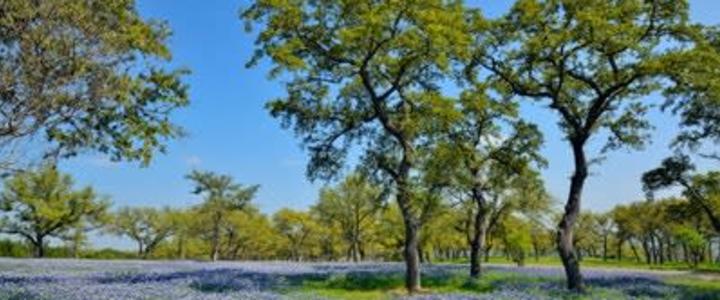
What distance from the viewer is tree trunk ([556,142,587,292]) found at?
25.9 m

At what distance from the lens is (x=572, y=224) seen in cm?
2683

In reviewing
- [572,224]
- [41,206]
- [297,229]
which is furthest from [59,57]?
[297,229]

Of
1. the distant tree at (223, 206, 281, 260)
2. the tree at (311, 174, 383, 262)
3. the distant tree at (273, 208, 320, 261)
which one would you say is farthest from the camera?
the distant tree at (273, 208, 320, 261)

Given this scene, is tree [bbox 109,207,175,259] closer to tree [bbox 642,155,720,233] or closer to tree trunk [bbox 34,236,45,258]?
tree trunk [bbox 34,236,45,258]

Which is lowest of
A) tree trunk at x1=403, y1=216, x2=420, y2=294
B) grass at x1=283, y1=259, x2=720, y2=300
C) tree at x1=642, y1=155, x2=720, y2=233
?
grass at x1=283, y1=259, x2=720, y2=300

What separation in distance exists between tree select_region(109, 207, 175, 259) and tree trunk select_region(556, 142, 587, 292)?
324 feet

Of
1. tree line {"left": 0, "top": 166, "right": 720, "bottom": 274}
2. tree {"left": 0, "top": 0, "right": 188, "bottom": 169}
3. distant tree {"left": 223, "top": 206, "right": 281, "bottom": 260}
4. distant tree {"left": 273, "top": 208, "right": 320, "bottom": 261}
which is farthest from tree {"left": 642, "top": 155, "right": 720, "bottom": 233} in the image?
distant tree {"left": 273, "top": 208, "right": 320, "bottom": 261}

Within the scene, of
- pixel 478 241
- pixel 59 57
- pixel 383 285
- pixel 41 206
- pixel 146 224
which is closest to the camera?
pixel 59 57

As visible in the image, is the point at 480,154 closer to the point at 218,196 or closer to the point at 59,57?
the point at 59,57

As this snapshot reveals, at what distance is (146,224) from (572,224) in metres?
103

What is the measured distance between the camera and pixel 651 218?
111438 mm

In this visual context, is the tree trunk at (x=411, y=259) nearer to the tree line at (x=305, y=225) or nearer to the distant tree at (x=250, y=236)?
the tree line at (x=305, y=225)

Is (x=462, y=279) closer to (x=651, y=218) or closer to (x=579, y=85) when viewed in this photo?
(x=579, y=85)

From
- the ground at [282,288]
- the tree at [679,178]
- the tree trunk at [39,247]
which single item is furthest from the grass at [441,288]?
the tree trunk at [39,247]
